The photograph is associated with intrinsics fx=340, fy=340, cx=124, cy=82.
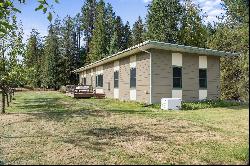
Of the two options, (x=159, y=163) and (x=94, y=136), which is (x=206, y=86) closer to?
(x=94, y=136)

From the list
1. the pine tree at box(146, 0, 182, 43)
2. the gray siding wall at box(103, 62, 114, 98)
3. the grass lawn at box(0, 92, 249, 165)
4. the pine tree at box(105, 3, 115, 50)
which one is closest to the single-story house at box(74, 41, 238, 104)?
the gray siding wall at box(103, 62, 114, 98)

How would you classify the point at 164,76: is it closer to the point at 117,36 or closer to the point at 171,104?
the point at 171,104

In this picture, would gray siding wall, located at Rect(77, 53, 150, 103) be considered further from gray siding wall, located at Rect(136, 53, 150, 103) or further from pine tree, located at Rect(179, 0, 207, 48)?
pine tree, located at Rect(179, 0, 207, 48)

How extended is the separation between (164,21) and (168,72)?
29.9m

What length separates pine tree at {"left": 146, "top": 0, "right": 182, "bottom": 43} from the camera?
5062cm

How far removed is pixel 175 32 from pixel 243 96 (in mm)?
45089

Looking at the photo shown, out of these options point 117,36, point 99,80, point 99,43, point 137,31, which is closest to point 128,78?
point 99,80

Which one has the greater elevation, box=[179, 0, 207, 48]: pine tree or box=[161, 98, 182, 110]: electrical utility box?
box=[179, 0, 207, 48]: pine tree

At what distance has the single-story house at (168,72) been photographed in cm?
2186

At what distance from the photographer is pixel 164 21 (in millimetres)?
50875

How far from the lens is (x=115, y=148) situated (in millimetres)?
8500

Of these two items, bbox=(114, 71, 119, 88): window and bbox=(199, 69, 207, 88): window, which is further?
bbox=(114, 71, 119, 88): window

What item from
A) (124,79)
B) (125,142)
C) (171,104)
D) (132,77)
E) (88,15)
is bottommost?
(125,142)

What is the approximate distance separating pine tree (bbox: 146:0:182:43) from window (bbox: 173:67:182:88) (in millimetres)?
27661
